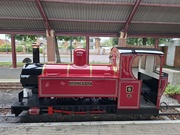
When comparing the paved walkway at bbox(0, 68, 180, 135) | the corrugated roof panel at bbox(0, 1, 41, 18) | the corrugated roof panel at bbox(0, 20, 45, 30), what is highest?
the corrugated roof panel at bbox(0, 1, 41, 18)

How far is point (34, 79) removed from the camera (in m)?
4.29

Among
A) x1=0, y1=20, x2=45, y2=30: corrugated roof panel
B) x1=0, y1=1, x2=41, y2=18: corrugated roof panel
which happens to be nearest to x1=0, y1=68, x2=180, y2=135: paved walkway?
x1=0, y1=1, x2=41, y2=18: corrugated roof panel

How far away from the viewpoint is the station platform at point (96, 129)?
3396 millimetres

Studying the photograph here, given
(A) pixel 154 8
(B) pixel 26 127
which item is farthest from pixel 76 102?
(A) pixel 154 8

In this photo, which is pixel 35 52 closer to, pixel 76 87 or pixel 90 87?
pixel 76 87

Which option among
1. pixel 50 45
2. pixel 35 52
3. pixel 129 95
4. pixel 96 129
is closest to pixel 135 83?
pixel 129 95

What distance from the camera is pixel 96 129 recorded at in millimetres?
3549

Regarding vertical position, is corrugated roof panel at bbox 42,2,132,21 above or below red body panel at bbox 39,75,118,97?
above

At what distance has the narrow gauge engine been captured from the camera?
13.4ft

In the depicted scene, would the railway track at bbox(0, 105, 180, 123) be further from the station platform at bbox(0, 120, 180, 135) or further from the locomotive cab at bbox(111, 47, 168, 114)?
the station platform at bbox(0, 120, 180, 135)

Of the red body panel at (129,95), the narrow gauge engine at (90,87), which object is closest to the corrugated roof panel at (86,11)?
the narrow gauge engine at (90,87)

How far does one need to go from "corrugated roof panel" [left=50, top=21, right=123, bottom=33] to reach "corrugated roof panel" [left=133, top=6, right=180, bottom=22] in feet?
5.68

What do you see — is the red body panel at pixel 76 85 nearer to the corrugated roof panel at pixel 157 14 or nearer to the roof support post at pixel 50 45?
the corrugated roof panel at pixel 157 14

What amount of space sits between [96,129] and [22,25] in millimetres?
10776
